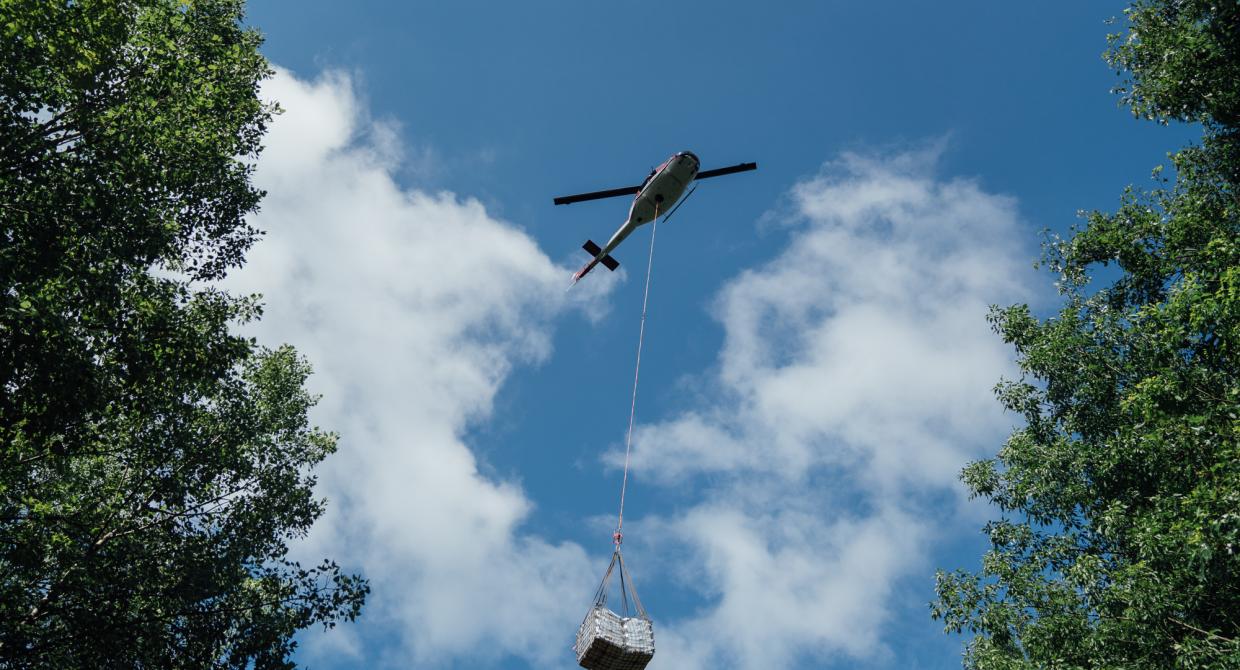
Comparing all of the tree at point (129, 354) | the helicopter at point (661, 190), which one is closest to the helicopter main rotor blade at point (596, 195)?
the helicopter at point (661, 190)

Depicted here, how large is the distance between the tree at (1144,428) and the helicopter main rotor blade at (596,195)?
8.24m

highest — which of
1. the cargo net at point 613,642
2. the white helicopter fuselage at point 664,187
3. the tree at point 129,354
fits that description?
the white helicopter fuselage at point 664,187

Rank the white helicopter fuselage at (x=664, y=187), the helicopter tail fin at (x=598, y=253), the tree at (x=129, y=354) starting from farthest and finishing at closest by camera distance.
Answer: the helicopter tail fin at (x=598, y=253) → the white helicopter fuselage at (x=664, y=187) → the tree at (x=129, y=354)

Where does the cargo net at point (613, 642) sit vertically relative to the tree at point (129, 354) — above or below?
below

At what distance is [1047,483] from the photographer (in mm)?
15102

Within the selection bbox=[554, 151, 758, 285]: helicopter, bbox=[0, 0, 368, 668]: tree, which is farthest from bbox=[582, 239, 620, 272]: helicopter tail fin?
bbox=[0, 0, 368, 668]: tree

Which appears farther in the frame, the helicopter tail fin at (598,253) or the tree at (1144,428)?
the helicopter tail fin at (598,253)

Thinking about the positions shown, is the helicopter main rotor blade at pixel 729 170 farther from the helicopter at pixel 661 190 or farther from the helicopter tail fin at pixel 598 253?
the helicopter tail fin at pixel 598 253

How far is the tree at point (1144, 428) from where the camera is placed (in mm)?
11734

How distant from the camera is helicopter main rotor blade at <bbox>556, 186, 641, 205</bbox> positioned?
48.4ft

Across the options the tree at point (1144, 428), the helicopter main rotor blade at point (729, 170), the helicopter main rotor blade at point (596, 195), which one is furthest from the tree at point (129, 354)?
the tree at point (1144, 428)

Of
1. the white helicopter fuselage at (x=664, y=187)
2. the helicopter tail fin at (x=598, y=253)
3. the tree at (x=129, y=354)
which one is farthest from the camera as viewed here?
the helicopter tail fin at (x=598, y=253)

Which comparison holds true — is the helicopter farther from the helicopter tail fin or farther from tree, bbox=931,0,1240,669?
tree, bbox=931,0,1240,669

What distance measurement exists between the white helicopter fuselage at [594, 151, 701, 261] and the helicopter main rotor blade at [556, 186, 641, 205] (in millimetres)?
272
